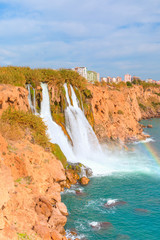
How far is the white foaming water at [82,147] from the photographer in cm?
2136

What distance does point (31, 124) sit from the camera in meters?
16.1

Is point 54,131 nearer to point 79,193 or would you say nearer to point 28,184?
→ point 79,193

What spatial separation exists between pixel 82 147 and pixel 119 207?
10.3 meters

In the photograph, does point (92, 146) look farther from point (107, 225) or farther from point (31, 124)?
point (107, 225)

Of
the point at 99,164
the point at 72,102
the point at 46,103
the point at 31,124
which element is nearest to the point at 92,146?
the point at 99,164

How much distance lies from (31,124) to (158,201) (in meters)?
9.78

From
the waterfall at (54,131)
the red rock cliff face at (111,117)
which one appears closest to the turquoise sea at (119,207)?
the waterfall at (54,131)

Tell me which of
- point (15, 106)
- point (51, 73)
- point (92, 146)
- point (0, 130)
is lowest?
point (92, 146)

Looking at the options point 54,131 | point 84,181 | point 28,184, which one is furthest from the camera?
point 54,131

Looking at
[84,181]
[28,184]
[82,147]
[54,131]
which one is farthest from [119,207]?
[82,147]

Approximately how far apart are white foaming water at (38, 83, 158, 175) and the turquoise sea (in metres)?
1.61

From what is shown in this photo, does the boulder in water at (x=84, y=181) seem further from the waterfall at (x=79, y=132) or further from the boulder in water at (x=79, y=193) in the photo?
the waterfall at (x=79, y=132)

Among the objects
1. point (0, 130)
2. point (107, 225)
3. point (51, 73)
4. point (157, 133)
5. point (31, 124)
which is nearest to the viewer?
point (107, 225)

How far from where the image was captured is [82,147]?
2420 cm
